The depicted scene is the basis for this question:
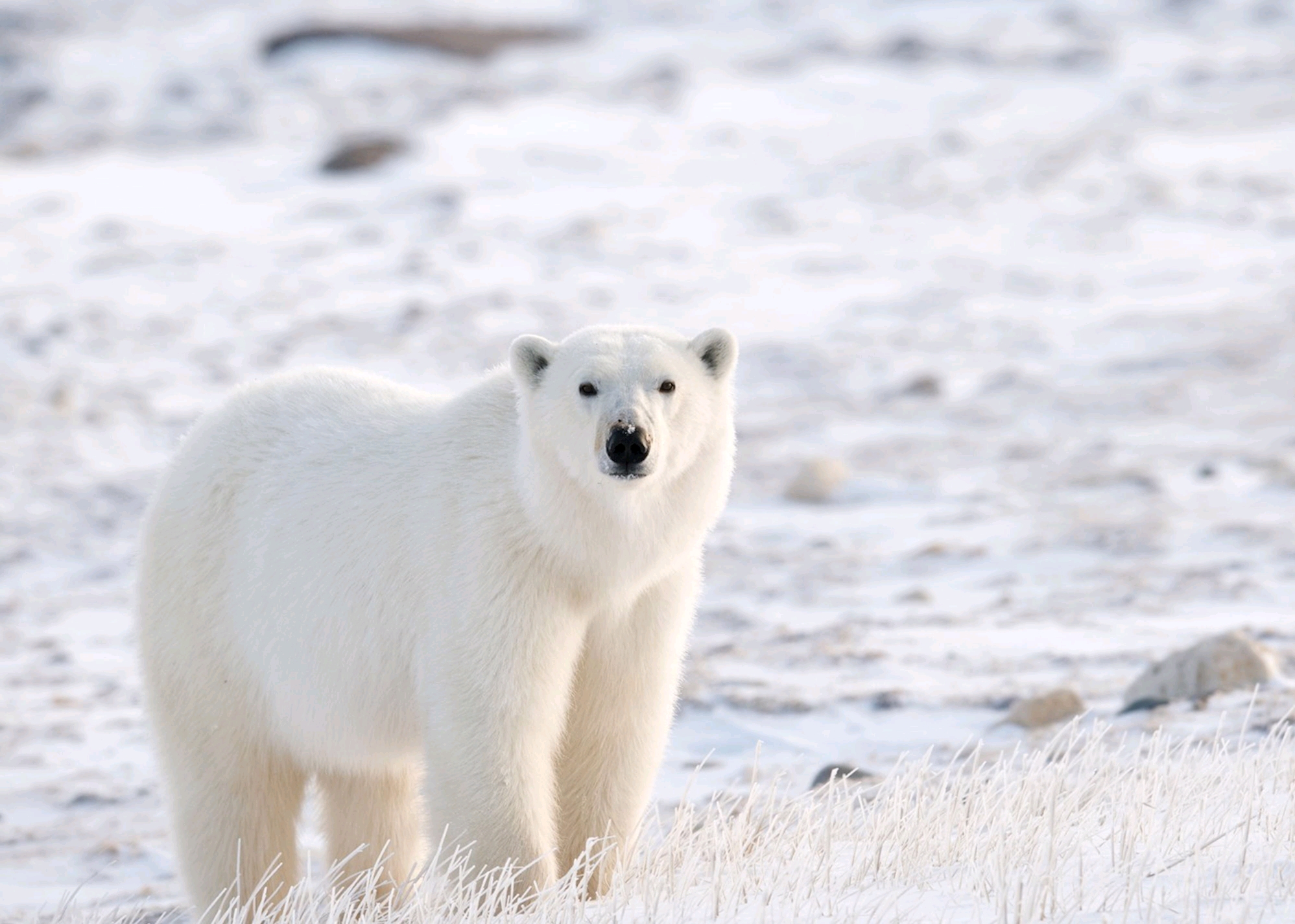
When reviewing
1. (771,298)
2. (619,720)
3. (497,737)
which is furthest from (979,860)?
(771,298)

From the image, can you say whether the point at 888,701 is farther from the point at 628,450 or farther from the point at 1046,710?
the point at 628,450

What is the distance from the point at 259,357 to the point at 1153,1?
12816 mm

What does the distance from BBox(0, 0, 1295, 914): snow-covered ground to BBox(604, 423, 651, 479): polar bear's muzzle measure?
6.14ft

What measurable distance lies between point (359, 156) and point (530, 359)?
12.2m

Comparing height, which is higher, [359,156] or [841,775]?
[359,156]

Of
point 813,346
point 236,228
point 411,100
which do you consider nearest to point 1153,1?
point 411,100

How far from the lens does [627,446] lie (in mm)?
2992

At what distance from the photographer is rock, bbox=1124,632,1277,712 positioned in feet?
15.5

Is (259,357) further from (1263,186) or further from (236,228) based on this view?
(1263,186)

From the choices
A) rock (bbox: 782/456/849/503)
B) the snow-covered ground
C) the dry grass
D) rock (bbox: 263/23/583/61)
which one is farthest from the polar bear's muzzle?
rock (bbox: 263/23/583/61)

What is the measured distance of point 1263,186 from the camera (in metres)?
13.8

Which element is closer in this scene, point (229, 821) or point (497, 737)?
point (497, 737)

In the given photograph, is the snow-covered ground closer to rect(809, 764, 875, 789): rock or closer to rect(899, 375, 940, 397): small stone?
rect(899, 375, 940, 397): small stone

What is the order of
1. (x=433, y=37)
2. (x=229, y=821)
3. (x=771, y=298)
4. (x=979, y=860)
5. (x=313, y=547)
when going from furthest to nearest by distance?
(x=433, y=37) → (x=771, y=298) → (x=229, y=821) → (x=313, y=547) → (x=979, y=860)
